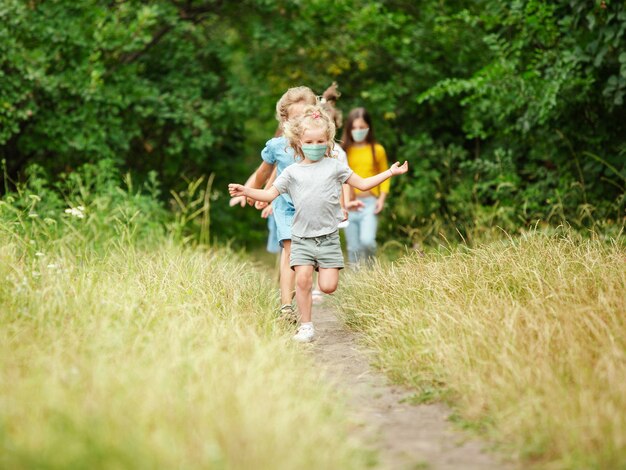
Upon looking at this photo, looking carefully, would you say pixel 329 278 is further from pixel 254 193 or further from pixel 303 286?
pixel 254 193

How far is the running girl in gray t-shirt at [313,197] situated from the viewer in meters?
5.57

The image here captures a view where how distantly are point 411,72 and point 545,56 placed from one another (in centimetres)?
319

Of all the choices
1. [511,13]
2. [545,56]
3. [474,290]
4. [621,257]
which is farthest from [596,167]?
[474,290]

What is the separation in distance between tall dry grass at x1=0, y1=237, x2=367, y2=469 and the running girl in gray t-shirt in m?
0.38

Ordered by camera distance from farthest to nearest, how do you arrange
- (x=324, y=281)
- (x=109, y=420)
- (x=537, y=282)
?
(x=324, y=281) < (x=537, y=282) < (x=109, y=420)

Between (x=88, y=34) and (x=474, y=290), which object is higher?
(x=88, y=34)

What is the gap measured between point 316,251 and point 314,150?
0.68m

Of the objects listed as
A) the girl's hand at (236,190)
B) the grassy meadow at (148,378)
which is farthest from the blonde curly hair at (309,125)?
the grassy meadow at (148,378)

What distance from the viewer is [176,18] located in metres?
10.4

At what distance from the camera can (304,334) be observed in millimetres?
5621

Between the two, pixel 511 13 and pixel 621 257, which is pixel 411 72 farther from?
pixel 621 257

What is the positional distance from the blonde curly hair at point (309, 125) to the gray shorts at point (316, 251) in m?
0.60

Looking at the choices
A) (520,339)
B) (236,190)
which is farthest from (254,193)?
(520,339)

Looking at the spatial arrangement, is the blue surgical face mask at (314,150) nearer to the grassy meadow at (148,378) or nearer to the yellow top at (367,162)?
the grassy meadow at (148,378)
